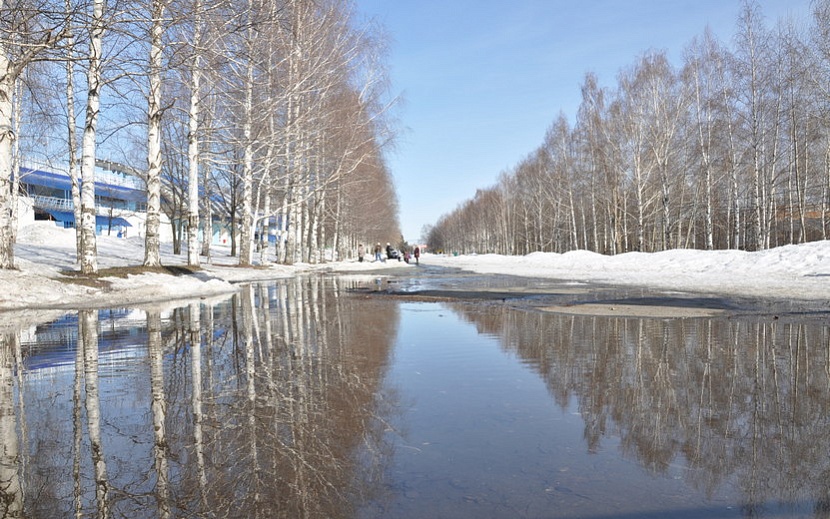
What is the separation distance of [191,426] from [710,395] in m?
3.75

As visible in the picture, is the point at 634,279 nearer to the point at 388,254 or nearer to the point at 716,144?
the point at 716,144

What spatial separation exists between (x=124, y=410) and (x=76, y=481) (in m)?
1.21

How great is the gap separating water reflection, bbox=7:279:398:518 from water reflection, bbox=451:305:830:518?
5.18 ft

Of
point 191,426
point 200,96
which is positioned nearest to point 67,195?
point 200,96

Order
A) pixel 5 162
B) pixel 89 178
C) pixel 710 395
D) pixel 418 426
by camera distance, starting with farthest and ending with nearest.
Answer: pixel 89 178
pixel 5 162
pixel 710 395
pixel 418 426

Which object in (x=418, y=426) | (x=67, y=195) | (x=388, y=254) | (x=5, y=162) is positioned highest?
(x=67, y=195)

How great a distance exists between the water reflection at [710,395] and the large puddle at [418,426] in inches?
0.8

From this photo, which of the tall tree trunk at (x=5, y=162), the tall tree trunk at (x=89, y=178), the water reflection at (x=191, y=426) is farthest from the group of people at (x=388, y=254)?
the water reflection at (x=191, y=426)

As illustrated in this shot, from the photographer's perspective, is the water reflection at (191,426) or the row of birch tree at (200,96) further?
the row of birch tree at (200,96)

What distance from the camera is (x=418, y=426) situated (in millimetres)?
3424

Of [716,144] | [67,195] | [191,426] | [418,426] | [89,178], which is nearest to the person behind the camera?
[191,426]

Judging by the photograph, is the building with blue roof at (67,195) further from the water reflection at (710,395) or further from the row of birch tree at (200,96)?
the water reflection at (710,395)

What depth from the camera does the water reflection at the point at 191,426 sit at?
7.79 feet

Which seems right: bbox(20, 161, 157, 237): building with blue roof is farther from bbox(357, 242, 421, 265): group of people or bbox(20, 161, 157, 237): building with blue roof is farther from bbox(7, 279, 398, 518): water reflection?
bbox(7, 279, 398, 518): water reflection
